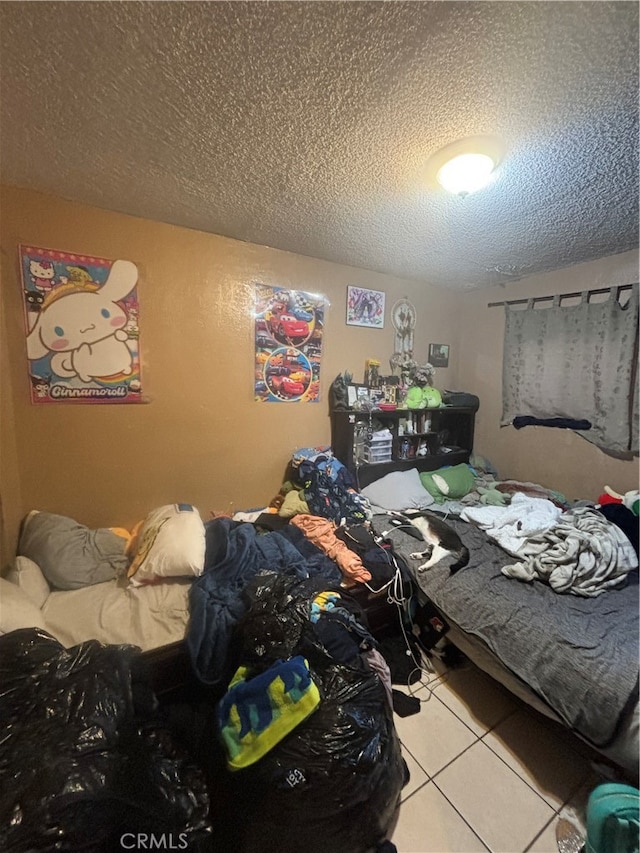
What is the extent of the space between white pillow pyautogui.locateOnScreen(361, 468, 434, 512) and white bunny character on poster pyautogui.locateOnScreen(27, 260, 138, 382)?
5.82 feet

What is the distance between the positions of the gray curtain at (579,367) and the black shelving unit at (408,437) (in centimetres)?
41

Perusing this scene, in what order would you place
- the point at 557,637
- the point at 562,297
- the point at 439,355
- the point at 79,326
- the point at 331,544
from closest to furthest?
1. the point at 557,637
2. the point at 79,326
3. the point at 331,544
4. the point at 562,297
5. the point at 439,355

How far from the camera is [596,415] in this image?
2176mm

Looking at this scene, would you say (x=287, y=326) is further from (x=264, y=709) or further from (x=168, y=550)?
(x=264, y=709)

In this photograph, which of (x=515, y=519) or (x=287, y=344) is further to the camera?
(x=287, y=344)

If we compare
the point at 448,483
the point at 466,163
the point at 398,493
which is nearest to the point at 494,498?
the point at 448,483

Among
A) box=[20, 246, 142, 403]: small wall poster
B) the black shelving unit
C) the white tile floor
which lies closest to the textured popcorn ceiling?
box=[20, 246, 142, 403]: small wall poster

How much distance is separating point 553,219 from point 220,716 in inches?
105

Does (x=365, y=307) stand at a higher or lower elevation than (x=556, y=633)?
higher

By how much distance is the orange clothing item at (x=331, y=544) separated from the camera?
1.57m

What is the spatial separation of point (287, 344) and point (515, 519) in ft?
6.05

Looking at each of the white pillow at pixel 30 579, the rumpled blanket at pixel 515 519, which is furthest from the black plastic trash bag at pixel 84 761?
the rumpled blanket at pixel 515 519

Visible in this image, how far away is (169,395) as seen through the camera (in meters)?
1.89

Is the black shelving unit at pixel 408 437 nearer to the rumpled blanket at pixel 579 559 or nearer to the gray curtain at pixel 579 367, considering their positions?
the gray curtain at pixel 579 367
